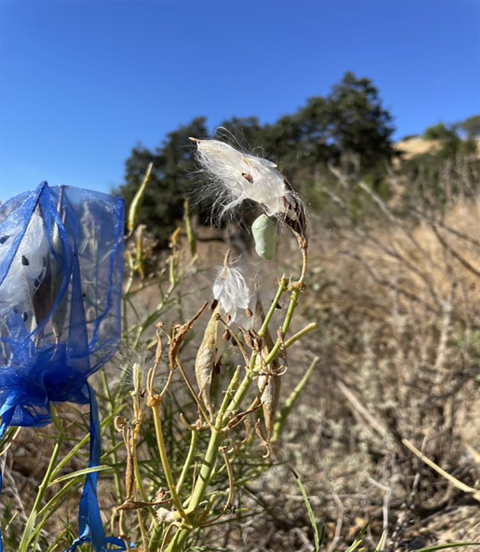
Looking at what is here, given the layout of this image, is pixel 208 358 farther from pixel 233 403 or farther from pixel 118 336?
pixel 118 336

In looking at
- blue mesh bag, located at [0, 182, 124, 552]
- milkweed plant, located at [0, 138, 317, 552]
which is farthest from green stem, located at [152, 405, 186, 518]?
blue mesh bag, located at [0, 182, 124, 552]

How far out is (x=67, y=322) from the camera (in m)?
0.42

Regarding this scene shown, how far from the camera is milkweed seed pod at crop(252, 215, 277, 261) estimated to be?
13.6 inches

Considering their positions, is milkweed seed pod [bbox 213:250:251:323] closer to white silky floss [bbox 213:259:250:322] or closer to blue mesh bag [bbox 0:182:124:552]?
white silky floss [bbox 213:259:250:322]

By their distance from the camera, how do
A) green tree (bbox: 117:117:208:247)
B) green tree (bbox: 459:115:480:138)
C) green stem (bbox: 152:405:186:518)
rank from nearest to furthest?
green stem (bbox: 152:405:186:518)
green tree (bbox: 117:117:208:247)
green tree (bbox: 459:115:480:138)

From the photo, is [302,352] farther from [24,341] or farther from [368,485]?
[24,341]

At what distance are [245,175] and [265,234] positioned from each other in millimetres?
43

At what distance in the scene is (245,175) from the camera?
35cm

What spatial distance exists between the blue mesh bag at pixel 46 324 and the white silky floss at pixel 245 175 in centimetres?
14

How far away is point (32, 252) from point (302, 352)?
1.31 m

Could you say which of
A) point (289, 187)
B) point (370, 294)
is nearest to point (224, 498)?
point (289, 187)

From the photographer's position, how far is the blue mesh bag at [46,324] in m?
0.39

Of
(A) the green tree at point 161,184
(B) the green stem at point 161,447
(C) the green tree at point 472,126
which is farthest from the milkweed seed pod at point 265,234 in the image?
(C) the green tree at point 472,126

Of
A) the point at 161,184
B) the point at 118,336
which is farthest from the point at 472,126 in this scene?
the point at 118,336
